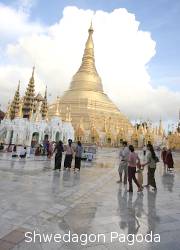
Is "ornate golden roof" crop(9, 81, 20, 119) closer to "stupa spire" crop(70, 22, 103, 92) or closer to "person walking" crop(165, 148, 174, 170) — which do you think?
"stupa spire" crop(70, 22, 103, 92)

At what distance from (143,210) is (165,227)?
1.37 m

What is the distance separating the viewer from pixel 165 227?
557 cm

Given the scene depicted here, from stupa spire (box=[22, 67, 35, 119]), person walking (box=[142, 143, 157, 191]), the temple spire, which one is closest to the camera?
person walking (box=[142, 143, 157, 191])

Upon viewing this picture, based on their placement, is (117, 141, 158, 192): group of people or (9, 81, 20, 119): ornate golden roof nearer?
(117, 141, 158, 192): group of people

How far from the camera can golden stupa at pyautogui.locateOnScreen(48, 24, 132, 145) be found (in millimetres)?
58984

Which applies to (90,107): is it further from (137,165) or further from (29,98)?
(137,165)

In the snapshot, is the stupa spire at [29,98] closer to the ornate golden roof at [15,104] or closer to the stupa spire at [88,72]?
the ornate golden roof at [15,104]

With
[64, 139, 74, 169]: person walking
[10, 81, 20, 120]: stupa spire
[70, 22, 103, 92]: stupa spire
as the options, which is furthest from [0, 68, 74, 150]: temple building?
[70, 22, 103, 92]: stupa spire

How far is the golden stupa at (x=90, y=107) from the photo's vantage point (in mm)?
58984

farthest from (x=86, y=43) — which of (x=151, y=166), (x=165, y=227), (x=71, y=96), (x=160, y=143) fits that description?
(x=165, y=227)

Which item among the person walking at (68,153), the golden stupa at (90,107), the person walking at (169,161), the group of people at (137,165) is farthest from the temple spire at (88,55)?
the group of people at (137,165)

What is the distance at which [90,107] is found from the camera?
6419 cm

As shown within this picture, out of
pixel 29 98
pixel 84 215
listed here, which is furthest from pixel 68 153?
pixel 29 98

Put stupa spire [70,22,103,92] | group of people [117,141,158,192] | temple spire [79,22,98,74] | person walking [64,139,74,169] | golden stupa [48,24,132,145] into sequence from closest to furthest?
group of people [117,141,158,192]
person walking [64,139,74,169]
golden stupa [48,24,132,145]
stupa spire [70,22,103,92]
temple spire [79,22,98,74]
